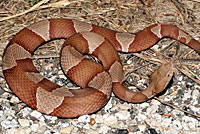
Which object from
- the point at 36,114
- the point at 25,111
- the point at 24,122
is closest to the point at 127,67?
the point at 36,114

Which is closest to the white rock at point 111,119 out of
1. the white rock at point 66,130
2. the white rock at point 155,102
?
the white rock at point 66,130

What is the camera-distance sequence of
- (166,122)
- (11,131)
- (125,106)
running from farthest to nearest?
(125,106) → (166,122) → (11,131)

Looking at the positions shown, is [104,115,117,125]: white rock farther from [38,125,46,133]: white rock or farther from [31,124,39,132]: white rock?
[31,124,39,132]: white rock

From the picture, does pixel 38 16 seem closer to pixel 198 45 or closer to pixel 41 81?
pixel 41 81

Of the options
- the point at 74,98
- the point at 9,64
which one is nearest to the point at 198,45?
the point at 74,98

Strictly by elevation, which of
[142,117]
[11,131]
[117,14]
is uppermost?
[117,14]

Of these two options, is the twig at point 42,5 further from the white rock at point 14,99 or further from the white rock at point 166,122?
the white rock at point 166,122

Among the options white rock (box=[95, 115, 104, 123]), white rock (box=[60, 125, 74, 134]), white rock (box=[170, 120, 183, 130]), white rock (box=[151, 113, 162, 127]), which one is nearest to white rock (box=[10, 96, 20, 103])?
white rock (box=[60, 125, 74, 134])

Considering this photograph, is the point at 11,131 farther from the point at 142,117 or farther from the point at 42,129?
the point at 142,117
